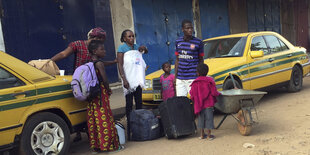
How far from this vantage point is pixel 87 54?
4.95m

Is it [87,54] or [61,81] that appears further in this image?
[87,54]

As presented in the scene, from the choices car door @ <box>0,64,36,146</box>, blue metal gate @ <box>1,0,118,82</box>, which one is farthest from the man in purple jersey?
blue metal gate @ <box>1,0,118,82</box>

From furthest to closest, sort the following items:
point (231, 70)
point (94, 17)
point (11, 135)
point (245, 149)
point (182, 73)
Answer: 1. point (94, 17)
2. point (231, 70)
3. point (182, 73)
4. point (245, 149)
5. point (11, 135)

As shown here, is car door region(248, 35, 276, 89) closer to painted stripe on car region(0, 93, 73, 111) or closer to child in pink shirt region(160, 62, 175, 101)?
child in pink shirt region(160, 62, 175, 101)

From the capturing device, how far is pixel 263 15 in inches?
727

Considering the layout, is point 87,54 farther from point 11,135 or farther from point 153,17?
point 153,17

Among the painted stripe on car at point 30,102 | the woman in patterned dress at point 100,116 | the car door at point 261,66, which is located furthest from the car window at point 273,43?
the painted stripe on car at point 30,102

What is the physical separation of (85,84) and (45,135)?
82cm

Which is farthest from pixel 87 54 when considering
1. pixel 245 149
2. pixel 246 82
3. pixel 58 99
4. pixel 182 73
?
pixel 246 82

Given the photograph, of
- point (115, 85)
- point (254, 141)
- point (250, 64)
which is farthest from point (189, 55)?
point (115, 85)

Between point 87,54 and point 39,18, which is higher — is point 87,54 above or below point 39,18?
below

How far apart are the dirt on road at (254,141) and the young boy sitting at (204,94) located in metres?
0.37

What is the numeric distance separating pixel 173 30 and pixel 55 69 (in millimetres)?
8116

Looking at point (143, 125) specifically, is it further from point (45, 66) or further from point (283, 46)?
point (283, 46)
